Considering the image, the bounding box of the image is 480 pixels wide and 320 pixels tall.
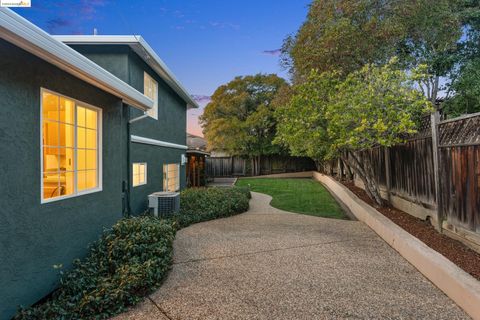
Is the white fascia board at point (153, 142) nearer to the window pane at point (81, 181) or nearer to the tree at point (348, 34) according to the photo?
the window pane at point (81, 181)

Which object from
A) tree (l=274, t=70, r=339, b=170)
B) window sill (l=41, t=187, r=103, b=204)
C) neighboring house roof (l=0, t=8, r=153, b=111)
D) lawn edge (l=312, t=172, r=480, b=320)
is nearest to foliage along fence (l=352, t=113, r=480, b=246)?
lawn edge (l=312, t=172, r=480, b=320)

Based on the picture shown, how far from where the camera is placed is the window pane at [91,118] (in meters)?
4.96

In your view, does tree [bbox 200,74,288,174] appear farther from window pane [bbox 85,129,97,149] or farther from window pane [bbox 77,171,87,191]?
window pane [bbox 77,171,87,191]

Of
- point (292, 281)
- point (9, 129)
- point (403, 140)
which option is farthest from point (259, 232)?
point (9, 129)

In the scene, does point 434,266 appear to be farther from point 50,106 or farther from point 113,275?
point 50,106

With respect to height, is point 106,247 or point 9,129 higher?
point 9,129

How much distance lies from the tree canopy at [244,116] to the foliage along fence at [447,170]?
16941 millimetres

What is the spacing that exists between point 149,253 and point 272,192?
1090 centimetres

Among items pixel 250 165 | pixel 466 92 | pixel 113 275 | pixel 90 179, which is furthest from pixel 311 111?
pixel 250 165

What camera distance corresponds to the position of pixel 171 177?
1137 centimetres

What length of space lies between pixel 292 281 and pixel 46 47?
4170mm

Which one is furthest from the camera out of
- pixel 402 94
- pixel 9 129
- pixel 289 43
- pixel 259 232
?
pixel 289 43

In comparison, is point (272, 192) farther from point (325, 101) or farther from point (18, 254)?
point (18, 254)

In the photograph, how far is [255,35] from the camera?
54.0 ft
